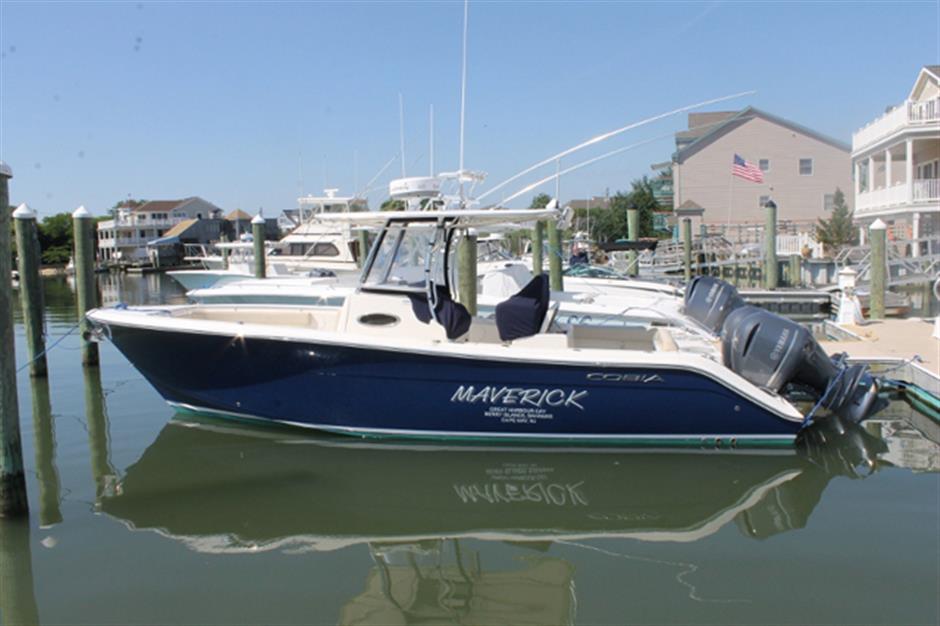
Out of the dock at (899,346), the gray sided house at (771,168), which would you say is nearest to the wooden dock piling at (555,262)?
the dock at (899,346)

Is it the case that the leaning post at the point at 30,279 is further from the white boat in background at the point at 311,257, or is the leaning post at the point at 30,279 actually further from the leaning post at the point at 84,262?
the white boat in background at the point at 311,257

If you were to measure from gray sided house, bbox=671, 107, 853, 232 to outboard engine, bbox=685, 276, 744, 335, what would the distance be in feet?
97.7

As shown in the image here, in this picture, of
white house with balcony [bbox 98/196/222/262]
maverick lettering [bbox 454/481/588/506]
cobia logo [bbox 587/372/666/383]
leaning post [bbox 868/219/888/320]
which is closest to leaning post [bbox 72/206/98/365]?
maverick lettering [bbox 454/481/588/506]

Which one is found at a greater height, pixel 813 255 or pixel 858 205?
pixel 858 205

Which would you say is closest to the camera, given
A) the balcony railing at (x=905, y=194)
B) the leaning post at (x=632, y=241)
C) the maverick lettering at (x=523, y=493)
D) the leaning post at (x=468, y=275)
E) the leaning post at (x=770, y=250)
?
the maverick lettering at (x=523, y=493)

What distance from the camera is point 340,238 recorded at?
22953mm

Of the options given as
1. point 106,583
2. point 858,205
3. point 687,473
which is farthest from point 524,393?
point 858,205

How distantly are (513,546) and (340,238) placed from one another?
18391 mm

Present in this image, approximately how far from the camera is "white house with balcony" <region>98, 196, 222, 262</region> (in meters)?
72.6

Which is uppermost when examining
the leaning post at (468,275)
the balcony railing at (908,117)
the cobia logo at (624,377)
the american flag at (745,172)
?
the balcony railing at (908,117)

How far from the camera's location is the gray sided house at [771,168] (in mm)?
38875

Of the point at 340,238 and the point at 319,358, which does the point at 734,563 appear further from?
the point at 340,238

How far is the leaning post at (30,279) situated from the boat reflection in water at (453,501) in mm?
3318

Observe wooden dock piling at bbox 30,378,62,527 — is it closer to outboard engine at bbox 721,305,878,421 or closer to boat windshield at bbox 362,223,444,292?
boat windshield at bbox 362,223,444,292
